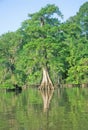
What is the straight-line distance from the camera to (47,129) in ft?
46.9

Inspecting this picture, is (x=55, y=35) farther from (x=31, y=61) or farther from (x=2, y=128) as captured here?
(x=2, y=128)

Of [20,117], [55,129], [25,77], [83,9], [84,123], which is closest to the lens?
[55,129]

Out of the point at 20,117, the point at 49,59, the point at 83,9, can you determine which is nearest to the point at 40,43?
the point at 49,59

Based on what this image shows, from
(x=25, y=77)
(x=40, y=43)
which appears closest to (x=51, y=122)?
(x=40, y=43)

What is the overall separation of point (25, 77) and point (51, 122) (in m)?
46.4

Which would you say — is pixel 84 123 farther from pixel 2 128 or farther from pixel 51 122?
pixel 2 128

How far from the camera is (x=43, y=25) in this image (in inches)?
2264

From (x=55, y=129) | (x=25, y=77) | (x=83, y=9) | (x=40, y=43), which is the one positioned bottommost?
(x=55, y=129)

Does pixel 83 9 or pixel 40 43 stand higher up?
pixel 83 9

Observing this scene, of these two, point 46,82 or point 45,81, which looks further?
point 45,81

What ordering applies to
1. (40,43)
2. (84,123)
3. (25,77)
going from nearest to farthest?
(84,123) → (40,43) → (25,77)

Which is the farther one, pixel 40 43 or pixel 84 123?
Answer: pixel 40 43

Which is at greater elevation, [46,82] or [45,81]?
[45,81]

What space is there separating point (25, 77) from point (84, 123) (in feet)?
154
